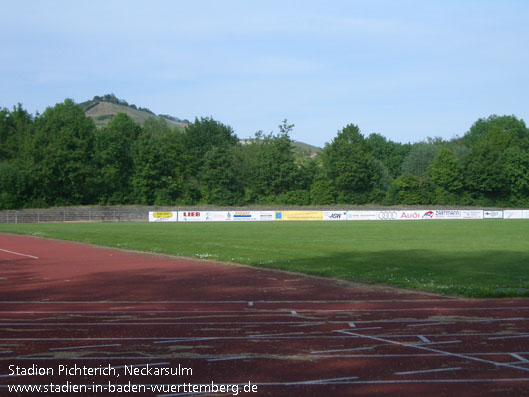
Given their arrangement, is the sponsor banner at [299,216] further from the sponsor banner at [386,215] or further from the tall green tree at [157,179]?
the tall green tree at [157,179]

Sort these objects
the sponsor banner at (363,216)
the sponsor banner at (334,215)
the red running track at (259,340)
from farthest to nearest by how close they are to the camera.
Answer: the sponsor banner at (334,215)
the sponsor banner at (363,216)
the red running track at (259,340)

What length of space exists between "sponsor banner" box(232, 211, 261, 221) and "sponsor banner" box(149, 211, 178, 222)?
7751 mm

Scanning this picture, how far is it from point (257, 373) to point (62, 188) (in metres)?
82.2

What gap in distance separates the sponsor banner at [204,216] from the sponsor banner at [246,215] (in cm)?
73

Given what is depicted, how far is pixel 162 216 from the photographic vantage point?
68.8 meters

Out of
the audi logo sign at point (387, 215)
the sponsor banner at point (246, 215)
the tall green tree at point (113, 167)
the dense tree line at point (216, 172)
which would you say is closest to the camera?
the audi logo sign at point (387, 215)

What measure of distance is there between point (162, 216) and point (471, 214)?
41.2 meters

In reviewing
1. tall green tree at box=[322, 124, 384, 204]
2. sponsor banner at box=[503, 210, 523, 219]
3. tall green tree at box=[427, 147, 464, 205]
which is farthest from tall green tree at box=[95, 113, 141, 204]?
sponsor banner at box=[503, 210, 523, 219]

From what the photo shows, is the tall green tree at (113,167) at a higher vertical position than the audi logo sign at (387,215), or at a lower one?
higher

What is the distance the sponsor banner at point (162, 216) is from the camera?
225 feet

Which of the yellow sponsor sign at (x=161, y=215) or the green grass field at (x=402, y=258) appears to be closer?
the green grass field at (x=402, y=258)

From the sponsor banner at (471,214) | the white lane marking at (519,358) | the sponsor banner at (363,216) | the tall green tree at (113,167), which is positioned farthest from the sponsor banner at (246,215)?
the white lane marking at (519,358)

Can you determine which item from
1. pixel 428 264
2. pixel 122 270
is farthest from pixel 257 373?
pixel 428 264

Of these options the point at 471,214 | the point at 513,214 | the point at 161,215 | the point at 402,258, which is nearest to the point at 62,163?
the point at 161,215
